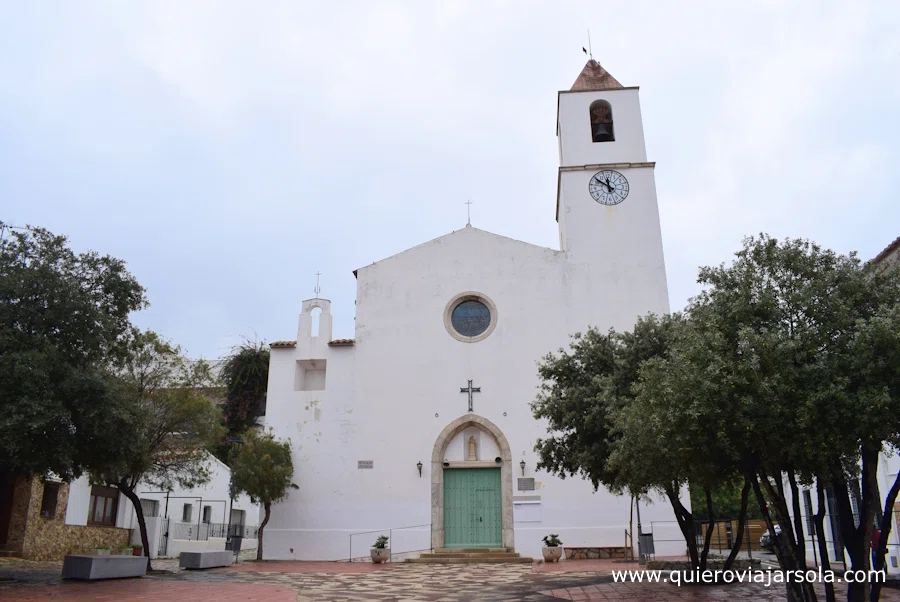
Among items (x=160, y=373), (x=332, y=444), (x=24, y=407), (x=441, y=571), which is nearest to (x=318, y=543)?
(x=332, y=444)

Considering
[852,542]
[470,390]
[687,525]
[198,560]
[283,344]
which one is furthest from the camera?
[283,344]

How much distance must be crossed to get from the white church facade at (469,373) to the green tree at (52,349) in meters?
9.23

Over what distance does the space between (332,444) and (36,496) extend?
7.90m

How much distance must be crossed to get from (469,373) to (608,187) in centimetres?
782

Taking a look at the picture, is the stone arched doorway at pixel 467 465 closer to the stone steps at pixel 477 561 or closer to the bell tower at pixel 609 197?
the stone steps at pixel 477 561

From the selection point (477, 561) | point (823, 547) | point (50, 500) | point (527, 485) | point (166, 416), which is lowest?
point (477, 561)

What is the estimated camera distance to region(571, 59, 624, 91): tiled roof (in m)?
24.7

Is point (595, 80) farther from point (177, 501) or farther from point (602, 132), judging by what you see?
point (177, 501)

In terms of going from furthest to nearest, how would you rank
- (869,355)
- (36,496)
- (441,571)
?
(36,496), (441,571), (869,355)

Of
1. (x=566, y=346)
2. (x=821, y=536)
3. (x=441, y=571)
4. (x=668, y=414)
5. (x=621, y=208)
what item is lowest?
(x=441, y=571)

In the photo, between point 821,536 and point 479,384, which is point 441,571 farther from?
point 821,536

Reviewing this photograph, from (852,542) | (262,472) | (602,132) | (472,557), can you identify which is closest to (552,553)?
(472,557)

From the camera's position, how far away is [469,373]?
22047mm

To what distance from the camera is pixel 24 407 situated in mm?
11227
